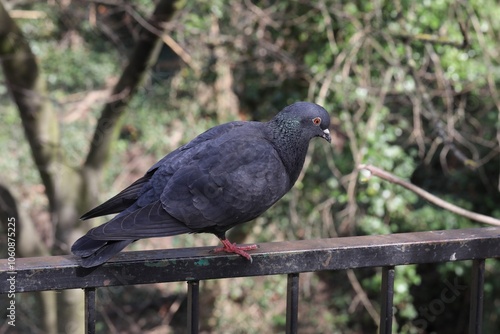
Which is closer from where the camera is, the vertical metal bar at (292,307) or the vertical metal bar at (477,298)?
the vertical metal bar at (292,307)

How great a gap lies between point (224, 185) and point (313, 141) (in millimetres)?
2706

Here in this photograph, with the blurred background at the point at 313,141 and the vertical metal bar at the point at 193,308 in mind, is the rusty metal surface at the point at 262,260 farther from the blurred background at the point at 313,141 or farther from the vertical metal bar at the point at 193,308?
the blurred background at the point at 313,141

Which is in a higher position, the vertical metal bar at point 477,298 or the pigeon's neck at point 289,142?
the pigeon's neck at point 289,142

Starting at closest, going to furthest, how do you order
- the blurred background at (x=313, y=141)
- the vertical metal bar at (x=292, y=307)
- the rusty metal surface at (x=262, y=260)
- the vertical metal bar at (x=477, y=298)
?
the rusty metal surface at (x=262, y=260) < the vertical metal bar at (x=292, y=307) < the vertical metal bar at (x=477, y=298) < the blurred background at (x=313, y=141)

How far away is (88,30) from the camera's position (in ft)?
26.5

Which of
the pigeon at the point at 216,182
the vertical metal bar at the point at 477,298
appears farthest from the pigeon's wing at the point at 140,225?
the vertical metal bar at the point at 477,298

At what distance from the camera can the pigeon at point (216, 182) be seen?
1828mm

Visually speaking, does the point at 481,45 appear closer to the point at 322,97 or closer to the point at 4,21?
the point at 322,97

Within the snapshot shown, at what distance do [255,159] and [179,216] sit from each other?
0.97ft

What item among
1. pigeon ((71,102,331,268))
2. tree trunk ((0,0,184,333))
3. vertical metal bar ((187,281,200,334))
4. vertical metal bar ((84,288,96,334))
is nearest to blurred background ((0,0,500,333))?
tree trunk ((0,0,184,333))

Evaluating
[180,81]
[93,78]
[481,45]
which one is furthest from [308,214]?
[93,78]

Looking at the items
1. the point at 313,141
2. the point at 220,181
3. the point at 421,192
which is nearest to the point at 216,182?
the point at 220,181

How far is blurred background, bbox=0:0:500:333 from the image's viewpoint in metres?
4.07

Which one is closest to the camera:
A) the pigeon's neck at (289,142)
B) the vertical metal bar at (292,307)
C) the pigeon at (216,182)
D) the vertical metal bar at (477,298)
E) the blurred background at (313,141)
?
the vertical metal bar at (292,307)
